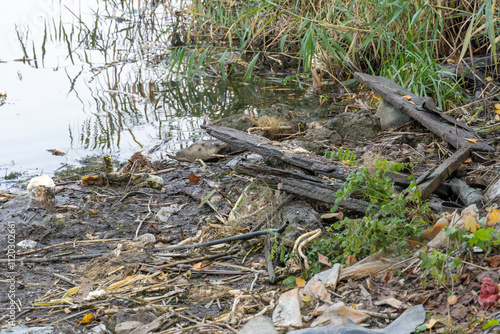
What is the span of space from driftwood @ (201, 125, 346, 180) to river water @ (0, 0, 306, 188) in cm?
135

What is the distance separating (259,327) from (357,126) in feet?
10.2

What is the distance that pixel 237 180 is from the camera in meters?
4.13

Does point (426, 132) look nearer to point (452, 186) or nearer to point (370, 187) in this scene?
point (452, 186)

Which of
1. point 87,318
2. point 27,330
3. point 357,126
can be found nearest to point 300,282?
point 87,318

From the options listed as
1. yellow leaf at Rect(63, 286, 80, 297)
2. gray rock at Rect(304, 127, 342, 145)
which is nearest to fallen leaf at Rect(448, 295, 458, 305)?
yellow leaf at Rect(63, 286, 80, 297)

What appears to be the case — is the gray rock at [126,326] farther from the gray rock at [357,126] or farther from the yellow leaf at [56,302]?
the gray rock at [357,126]

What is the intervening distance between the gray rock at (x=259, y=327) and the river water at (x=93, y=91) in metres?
3.22

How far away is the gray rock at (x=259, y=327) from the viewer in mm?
2166

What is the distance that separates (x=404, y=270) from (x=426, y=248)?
155 millimetres

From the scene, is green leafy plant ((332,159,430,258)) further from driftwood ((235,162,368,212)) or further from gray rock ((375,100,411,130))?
gray rock ((375,100,411,130))

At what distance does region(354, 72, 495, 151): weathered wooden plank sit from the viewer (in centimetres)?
388

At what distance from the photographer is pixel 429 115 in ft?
14.5

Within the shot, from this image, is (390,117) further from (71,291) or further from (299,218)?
(71,291)

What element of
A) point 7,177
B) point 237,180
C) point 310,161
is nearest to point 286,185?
point 310,161
